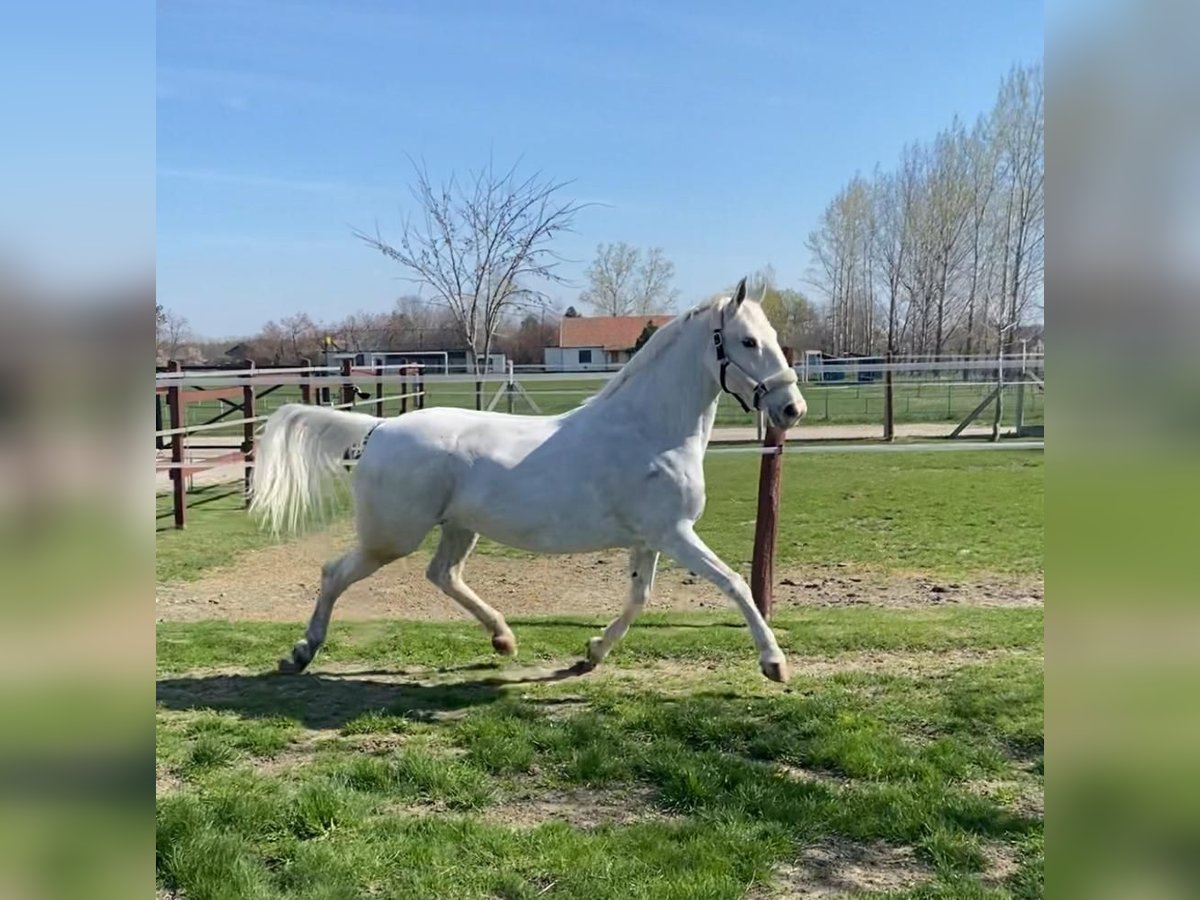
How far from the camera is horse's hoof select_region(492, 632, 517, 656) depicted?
458 cm

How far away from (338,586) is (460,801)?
1.61 m

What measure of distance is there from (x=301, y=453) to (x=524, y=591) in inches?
104

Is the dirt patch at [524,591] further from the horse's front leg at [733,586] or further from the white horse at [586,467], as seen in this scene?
the horse's front leg at [733,586]

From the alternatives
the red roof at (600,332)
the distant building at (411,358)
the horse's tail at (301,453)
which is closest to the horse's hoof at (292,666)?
the horse's tail at (301,453)

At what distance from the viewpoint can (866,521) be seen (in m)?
8.86

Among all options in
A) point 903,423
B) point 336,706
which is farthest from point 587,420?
point 903,423

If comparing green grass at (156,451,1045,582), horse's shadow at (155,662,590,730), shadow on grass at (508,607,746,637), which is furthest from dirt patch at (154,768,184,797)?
green grass at (156,451,1045,582)

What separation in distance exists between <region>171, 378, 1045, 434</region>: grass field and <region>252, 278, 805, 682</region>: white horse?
11841mm

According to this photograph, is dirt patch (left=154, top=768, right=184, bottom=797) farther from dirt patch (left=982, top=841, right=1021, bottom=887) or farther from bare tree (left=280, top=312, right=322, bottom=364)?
bare tree (left=280, top=312, right=322, bottom=364)

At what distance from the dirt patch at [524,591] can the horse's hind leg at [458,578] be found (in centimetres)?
95

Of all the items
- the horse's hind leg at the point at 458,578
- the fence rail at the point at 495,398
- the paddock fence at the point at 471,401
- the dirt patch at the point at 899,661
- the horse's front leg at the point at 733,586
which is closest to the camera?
the horse's front leg at the point at 733,586

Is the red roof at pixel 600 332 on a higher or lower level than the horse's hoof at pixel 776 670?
higher

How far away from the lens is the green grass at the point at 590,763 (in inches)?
96.0

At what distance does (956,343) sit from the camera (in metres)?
21.3
